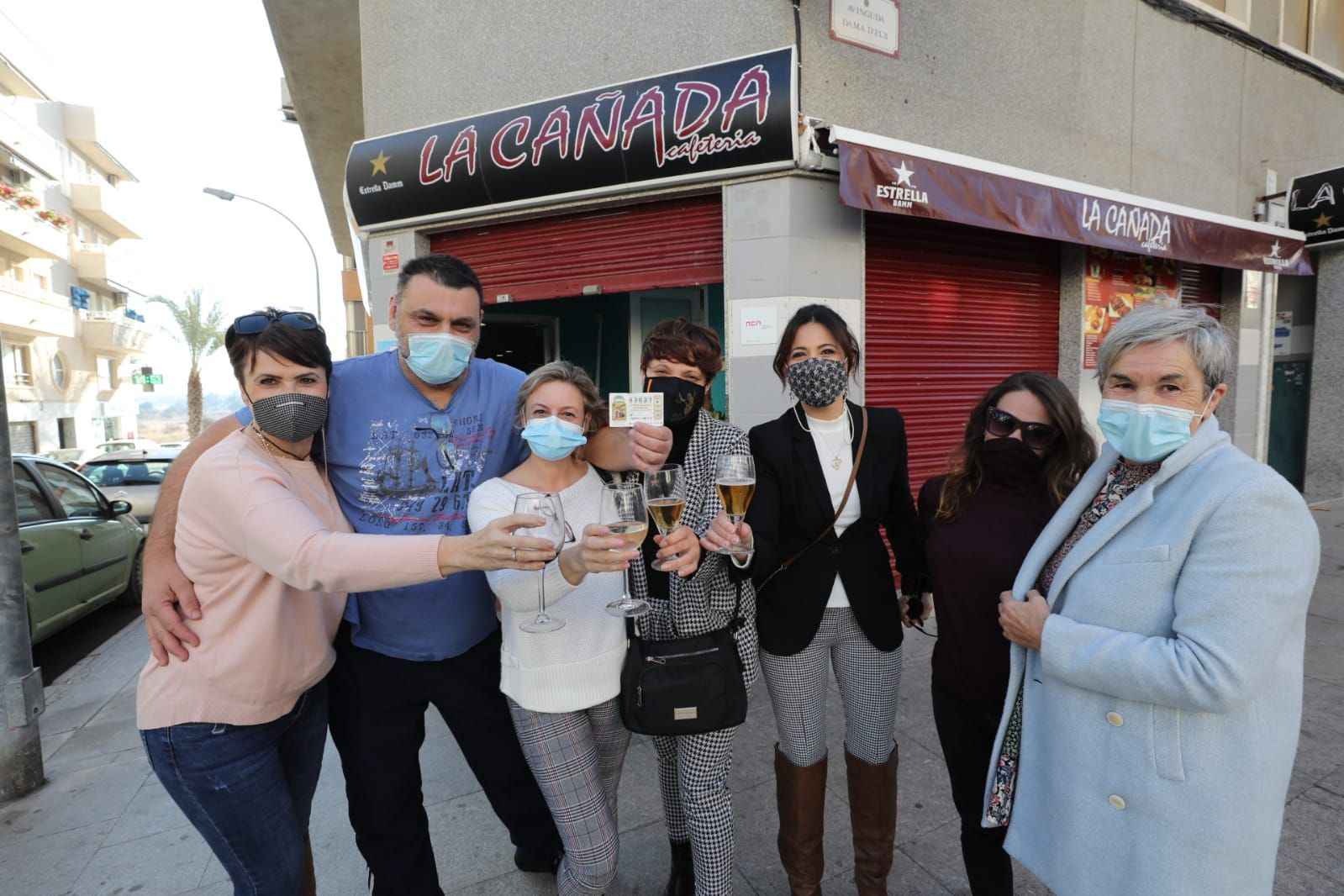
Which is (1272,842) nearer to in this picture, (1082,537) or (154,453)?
(1082,537)

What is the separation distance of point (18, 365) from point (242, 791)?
107ft

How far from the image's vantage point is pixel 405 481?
6.54 feet

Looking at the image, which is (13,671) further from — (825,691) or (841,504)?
(841,504)

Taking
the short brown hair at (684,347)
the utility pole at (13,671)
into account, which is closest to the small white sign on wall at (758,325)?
the short brown hair at (684,347)

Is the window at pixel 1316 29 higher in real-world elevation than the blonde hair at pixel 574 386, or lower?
higher

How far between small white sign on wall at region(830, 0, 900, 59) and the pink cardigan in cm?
505

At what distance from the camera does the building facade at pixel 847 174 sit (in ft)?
15.7

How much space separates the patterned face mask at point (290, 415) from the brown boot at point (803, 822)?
5.92 ft

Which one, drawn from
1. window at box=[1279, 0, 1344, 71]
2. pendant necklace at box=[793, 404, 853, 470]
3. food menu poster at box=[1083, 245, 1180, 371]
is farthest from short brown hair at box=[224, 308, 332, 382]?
window at box=[1279, 0, 1344, 71]

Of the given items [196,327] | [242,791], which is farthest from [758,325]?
[196,327]

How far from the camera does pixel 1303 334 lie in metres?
9.64

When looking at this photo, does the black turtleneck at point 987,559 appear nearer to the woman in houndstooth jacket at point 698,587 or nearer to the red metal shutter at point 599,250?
the woman in houndstooth jacket at point 698,587

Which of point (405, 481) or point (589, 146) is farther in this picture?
point (589, 146)

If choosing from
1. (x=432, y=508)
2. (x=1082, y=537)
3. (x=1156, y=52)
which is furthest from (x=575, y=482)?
(x=1156, y=52)
